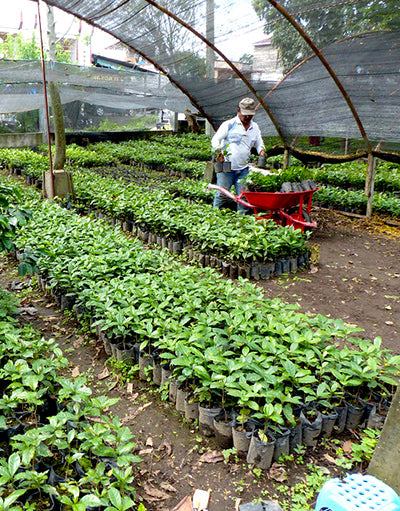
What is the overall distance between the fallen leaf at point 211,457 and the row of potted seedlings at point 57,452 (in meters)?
0.45

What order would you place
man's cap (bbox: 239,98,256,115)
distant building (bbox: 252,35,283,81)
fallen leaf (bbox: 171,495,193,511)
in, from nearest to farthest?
fallen leaf (bbox: 171,495,193,511) → man's cap (bbox: 239,98,256,115) → distant building (bbox: 252,35,283,81)

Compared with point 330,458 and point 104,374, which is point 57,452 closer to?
point 104,374

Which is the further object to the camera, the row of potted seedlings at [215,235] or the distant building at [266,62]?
the distant building at [266,62]

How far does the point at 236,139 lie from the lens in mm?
6809

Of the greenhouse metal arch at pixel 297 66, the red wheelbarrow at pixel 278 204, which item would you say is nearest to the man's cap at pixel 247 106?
the red wheelbarrow at pixel 278 204

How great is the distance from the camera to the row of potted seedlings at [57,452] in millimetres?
2135

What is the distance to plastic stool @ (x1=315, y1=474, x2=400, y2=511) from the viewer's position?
5.63 ft

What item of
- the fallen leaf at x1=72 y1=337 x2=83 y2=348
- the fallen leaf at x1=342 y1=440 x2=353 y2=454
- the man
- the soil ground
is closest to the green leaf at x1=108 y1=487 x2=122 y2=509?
the soil ground

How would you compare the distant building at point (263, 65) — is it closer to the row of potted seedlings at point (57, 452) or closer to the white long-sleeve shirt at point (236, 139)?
the white long-sleeve shirt at point (236, 139)

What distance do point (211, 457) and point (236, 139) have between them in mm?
5040

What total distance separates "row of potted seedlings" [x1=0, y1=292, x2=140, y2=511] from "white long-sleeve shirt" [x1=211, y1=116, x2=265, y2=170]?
465 cm

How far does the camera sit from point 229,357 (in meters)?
3.18

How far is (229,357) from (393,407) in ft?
3.95

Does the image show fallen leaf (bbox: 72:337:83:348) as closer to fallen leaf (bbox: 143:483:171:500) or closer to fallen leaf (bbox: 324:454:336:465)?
fallen leaf (bbox: 143:483:171:500)
